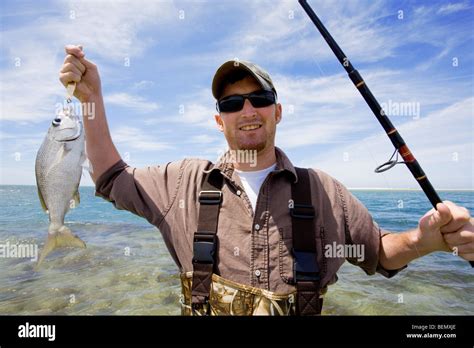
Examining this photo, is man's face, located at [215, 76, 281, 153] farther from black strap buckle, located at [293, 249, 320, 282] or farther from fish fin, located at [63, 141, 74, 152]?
fish fin, located at [63, 141, 74, 152]

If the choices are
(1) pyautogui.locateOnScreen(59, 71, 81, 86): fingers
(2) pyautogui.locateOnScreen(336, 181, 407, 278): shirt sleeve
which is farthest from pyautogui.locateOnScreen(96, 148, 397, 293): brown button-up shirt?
(1) pyautogui.locateOnScreen(59, 71, 81, 86): fingers

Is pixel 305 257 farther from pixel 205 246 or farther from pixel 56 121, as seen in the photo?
pixel 56 121


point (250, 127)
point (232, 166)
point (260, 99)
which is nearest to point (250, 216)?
point (232, 166)

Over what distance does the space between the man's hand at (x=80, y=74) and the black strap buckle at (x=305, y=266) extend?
220 cm

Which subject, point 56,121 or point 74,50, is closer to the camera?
point 74,50

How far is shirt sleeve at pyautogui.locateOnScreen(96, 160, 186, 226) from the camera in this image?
295 centimetres

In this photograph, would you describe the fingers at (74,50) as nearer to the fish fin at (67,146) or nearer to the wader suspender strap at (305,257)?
the fish fin at (67,146)

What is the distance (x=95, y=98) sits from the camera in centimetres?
291

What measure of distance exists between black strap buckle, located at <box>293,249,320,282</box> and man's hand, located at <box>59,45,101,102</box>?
220cm

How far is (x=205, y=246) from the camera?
2.75 meters

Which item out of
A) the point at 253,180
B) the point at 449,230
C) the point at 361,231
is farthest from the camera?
the point at 253,180

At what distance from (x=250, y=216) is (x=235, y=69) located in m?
1.44
